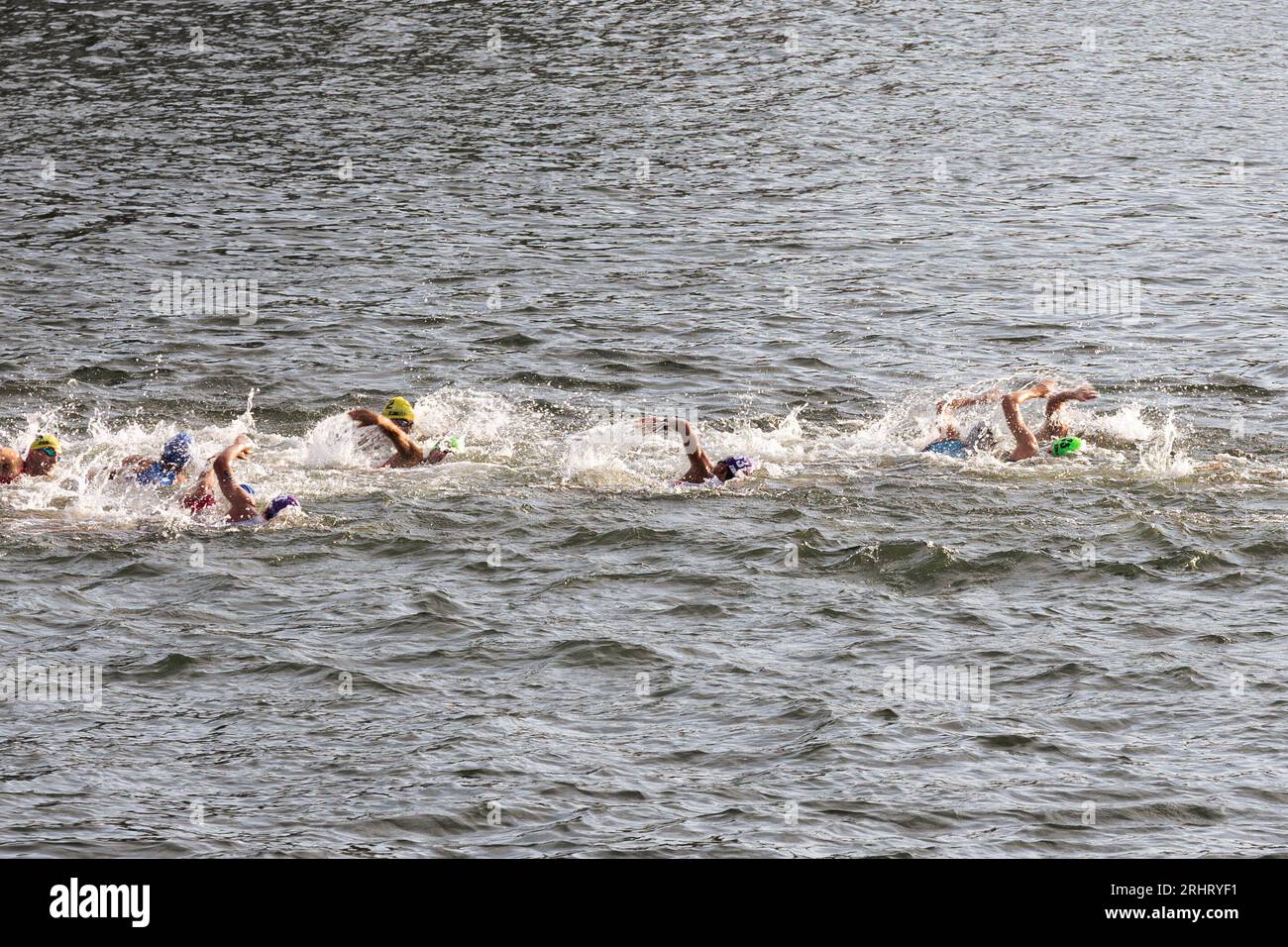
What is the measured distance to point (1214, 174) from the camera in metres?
37.5

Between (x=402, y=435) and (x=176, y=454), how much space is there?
2.65m

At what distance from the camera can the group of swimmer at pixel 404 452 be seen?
19469mm

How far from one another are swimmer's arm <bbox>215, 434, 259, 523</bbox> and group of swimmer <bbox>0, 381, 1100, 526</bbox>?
1cm

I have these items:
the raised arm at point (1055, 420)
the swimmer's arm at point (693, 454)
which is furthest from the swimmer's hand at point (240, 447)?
the raised arm at point (1055, 420)

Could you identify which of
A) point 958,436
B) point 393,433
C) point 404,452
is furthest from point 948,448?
point 393,433

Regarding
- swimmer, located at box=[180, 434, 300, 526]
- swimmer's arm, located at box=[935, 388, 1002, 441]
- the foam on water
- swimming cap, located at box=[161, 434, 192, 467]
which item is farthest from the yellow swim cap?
swimmer's arm, located at box=[935, 388, 1002, 441]

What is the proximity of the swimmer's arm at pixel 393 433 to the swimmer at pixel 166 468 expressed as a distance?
1952 mm

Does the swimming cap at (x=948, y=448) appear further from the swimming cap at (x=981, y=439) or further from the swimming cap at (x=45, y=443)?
the swimming cap at (x=45, y=443)

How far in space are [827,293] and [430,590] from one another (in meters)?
14.0

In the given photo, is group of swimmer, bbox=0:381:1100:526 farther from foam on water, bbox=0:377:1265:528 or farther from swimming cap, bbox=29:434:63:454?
foam on water, bbox=0:377:1265:528

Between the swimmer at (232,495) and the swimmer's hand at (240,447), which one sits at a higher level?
the swimmer's hand at (240,447)

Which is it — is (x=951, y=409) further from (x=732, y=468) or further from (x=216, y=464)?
(x=216, y=464)

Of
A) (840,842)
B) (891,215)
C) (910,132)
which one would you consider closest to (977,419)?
(840,842)

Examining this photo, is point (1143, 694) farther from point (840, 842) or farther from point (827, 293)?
point (827, 293)
